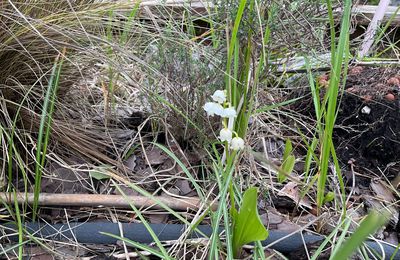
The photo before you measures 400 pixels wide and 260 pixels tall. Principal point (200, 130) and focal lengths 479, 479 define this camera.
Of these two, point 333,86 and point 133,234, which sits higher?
point 333,86

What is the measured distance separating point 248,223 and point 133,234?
30cm

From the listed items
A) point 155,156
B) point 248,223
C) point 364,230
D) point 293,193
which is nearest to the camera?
point 364,230

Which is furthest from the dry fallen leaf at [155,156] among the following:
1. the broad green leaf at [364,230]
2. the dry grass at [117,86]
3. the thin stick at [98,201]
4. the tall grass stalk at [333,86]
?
the broad green leaf at [364,230]

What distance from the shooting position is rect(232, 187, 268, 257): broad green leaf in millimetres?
863

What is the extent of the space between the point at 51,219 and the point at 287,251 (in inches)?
21.6

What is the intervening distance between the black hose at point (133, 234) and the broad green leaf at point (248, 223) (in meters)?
0.13

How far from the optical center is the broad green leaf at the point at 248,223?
2.83ft

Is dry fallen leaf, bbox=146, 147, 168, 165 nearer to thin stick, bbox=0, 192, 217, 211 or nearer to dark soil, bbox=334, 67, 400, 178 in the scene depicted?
thin stick, bbox=0, 192, 217, 211

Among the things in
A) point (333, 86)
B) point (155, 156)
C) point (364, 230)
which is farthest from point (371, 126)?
point (364, 230)

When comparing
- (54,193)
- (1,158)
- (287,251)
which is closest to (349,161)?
(287,251)

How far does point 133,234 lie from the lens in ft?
3.49

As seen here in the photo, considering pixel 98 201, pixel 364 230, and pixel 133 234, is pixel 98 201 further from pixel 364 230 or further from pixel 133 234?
pixel 364 230

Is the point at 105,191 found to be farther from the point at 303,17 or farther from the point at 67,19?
the point at 303,17

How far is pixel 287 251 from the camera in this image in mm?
1057
